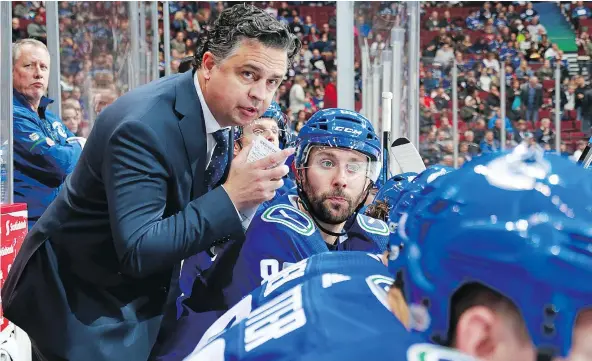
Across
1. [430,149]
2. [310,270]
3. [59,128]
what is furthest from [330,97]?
[310,270]

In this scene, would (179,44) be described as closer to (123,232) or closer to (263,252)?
(263,252)

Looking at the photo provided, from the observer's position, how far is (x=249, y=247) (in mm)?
2297

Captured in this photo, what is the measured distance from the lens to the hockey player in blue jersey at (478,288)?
0.91m

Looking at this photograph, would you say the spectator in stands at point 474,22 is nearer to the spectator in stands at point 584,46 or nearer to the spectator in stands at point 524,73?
the spectator in stands at point 584,46

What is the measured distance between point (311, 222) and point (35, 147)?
7.38 feet

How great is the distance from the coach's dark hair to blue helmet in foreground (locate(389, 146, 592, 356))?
1096mm

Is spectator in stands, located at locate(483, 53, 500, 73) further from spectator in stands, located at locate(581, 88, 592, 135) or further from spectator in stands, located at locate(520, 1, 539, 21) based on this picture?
spectator in stands, located at locate(520, 1, 539, 21)

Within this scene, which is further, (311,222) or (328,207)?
(328,207)

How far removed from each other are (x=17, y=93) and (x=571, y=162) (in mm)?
3773

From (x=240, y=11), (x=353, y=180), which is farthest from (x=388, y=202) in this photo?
(x=240, y=11)

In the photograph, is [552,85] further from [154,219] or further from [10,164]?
[154,219]

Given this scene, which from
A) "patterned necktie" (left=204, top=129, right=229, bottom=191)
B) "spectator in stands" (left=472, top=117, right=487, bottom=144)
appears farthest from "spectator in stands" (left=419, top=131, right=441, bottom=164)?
"patterned necktie" (left=204, top=129, right=229, bottom=191)

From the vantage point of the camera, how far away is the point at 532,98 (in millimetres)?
11578

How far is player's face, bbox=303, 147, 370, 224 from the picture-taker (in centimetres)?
270
